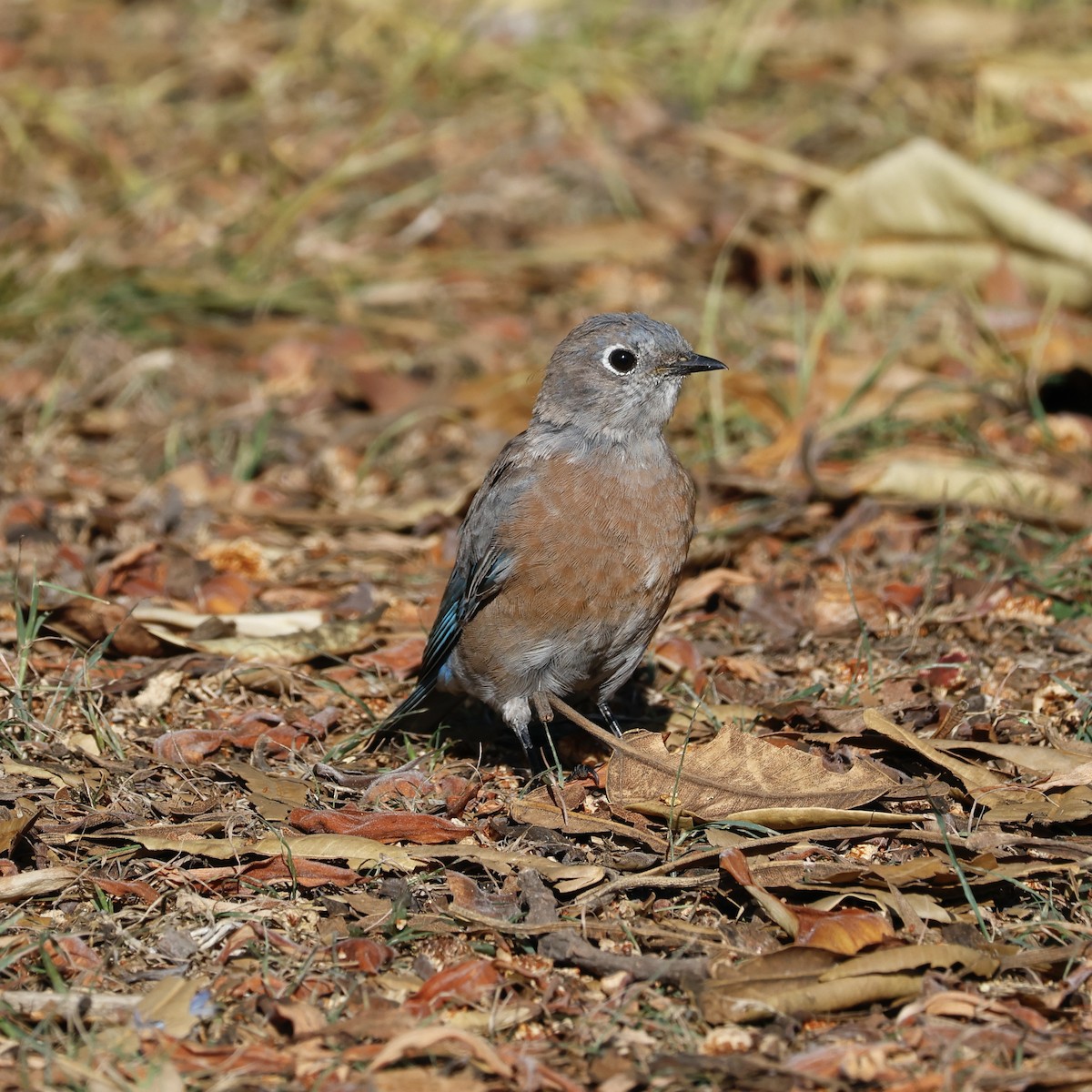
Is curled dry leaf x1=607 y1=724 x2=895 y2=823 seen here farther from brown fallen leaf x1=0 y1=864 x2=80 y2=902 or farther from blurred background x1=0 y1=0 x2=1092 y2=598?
blurred background x1=0 y1=0 x2=1092 y2=598

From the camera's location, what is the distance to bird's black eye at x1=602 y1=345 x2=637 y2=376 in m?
5.82

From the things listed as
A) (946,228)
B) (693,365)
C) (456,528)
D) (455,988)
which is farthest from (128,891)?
(946,228)

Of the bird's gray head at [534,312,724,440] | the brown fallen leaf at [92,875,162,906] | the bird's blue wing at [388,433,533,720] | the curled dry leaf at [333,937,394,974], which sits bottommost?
the curled dry leaf at [333,937,394,974]

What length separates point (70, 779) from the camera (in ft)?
16.9

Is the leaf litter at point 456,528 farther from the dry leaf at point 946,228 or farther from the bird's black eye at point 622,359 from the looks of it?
the bird's black eye at point 622,359

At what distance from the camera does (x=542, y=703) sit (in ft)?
18.4

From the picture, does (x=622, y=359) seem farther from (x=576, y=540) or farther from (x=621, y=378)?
(x=576, y=540)

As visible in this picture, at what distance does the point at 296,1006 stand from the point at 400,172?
834 cm

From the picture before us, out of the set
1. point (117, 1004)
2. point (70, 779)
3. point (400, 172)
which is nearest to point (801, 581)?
point (70, 779)

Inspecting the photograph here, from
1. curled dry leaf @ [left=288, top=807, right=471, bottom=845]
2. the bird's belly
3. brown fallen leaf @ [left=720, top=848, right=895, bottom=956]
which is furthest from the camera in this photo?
the bird's belly

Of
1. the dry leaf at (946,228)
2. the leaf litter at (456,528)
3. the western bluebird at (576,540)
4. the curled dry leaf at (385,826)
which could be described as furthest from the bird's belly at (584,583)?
the dry leaf at (946,228)

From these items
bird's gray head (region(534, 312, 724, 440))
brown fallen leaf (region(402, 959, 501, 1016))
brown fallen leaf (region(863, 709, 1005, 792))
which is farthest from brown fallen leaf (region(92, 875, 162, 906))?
brown fallen leaf (region(863, 709, 1005, 792))

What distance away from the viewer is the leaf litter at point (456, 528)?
4109mm

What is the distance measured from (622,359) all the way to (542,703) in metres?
1.39
